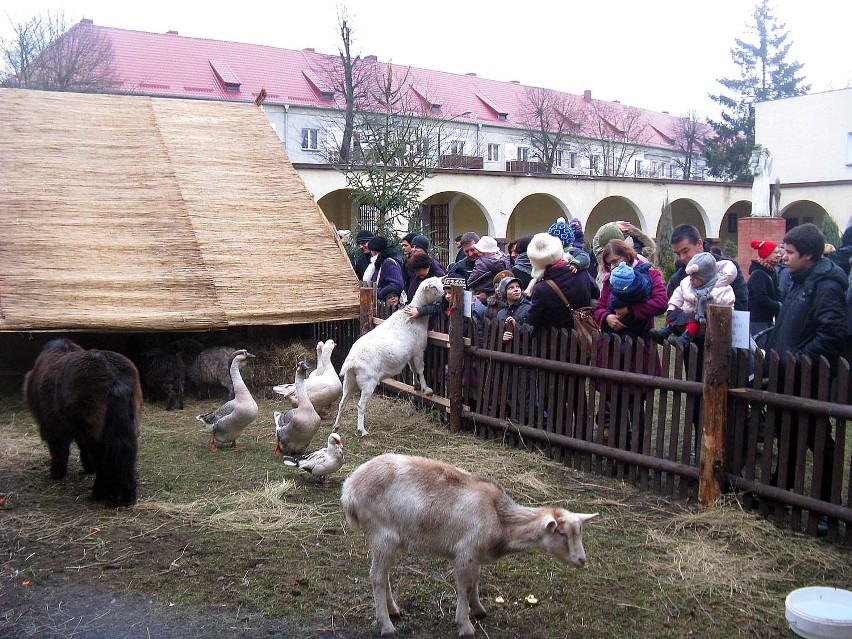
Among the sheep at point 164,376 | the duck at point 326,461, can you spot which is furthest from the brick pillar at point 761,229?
the duck at point 326,461

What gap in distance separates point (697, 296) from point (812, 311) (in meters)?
0.85

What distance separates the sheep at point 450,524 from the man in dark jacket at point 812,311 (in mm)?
2219

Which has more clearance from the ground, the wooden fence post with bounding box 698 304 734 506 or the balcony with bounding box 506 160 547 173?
the balcony with bounding box 506 160 547 173

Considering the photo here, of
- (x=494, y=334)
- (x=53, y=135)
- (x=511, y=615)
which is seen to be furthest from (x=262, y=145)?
(x=511, y=615)

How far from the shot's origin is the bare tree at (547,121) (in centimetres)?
4303

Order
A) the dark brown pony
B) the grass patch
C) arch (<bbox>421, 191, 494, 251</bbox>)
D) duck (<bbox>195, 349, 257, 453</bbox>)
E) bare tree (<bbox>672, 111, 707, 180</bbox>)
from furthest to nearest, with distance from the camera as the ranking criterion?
bare tree (<bbox>672, 111, 707, 180</bbox>) < arch (<bbox>421, 191, 494, 251</bbox>) < duck (<bbox>195, 349, 257, 453</bbox>) < the dark brown pony < the grass patch

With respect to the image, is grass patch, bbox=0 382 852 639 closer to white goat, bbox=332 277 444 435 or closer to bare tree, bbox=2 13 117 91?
white goat, bbox=332 277 444 435

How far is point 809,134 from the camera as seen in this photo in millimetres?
35906

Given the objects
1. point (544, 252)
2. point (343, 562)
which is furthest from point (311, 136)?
point (343, 562)

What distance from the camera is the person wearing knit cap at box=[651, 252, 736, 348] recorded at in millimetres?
5855

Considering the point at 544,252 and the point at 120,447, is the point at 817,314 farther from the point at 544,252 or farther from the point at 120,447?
the point at 120,447

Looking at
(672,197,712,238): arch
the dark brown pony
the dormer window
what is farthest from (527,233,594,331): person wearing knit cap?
the dormer window

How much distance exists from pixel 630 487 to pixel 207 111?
10.7 m

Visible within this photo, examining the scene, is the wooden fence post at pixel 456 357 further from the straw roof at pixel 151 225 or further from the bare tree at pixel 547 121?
the bare tree at pixel 547 121
